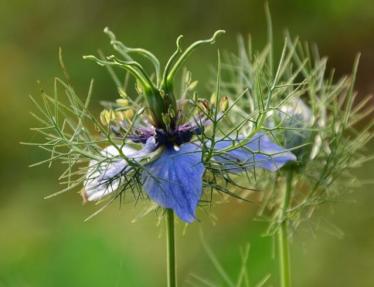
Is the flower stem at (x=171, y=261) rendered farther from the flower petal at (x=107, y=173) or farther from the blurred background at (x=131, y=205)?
the blurred background at (x=131, y=205)

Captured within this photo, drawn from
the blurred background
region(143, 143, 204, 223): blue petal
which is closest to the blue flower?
region(143, 143, 204, 223): blue petal

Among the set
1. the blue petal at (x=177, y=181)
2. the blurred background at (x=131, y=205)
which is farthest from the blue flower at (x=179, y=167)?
the blurred background at (x=131, y=205)

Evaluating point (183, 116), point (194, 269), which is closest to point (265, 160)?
point (183, 116)

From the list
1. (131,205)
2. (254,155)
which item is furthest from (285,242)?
(131,205)

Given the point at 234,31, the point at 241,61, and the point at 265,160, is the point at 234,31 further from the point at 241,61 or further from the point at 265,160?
the point at 265,160

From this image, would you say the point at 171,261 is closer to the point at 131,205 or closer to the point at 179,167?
the point at 179,167
